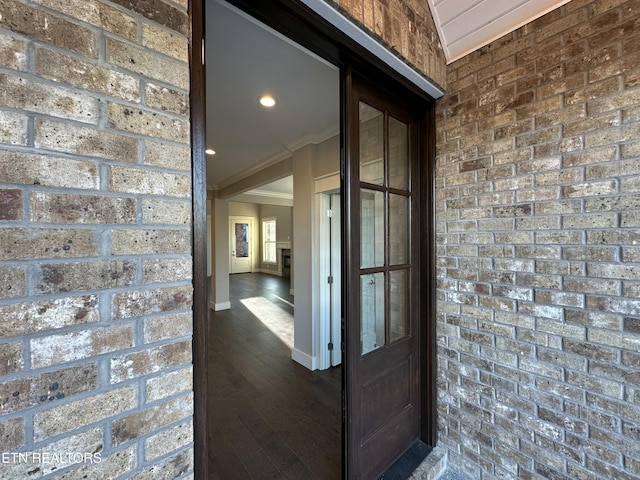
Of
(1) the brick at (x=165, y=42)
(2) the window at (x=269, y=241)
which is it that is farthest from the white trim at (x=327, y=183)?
(2) the window at (x=269, y=241)

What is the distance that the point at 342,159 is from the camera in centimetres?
134

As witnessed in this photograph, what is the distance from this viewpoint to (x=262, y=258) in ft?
37.0

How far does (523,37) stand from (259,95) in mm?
1662

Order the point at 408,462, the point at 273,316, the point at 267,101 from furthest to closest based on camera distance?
the point at 273,316 < the point at 267,101 < the point at 408,462

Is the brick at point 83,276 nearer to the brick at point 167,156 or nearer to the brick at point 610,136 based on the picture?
the brick at point 167,156

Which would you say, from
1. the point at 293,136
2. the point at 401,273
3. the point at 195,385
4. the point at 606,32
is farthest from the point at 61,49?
the point at 293,136

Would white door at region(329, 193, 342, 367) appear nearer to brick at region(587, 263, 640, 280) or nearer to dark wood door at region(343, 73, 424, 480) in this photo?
dark wood door at region(343, 73, 424, 480)

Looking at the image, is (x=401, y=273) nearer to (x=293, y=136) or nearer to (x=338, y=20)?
(x=338, y=20)

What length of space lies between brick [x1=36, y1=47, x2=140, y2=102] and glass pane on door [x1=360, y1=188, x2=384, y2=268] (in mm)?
1045

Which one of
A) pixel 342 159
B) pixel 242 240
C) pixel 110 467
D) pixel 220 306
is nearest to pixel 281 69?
pixel 342 159

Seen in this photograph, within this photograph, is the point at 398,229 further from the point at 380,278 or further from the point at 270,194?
the point at 270,194

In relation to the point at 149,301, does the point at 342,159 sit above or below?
above

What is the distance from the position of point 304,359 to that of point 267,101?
2.71 meters

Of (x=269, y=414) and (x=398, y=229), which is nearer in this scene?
(x=398, y=229)
